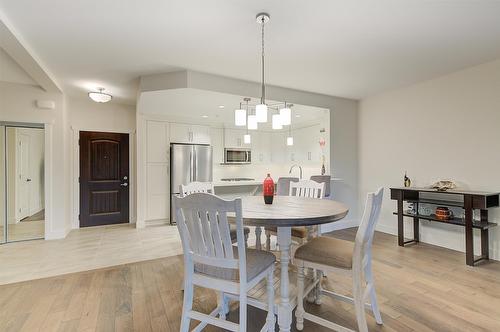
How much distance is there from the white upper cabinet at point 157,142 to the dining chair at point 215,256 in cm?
378

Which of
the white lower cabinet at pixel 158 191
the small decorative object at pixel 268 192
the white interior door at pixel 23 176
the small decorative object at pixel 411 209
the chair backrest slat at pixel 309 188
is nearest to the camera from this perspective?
the small decorative object at pixel 268 192

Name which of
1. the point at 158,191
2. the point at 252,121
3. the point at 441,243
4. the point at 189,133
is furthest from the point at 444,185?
the point at 158,191

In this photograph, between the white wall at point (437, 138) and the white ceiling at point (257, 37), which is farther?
the white wall at point (437, 138)

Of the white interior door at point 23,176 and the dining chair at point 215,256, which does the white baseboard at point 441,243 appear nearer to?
the dining chair at point 215,256

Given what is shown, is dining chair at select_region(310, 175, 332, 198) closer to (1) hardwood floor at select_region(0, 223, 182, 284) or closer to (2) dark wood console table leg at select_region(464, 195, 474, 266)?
(2) dark wood console table leg at select_region(464, 195, 474, 266)

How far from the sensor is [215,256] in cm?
151

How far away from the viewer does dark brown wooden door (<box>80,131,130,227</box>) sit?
198 inches

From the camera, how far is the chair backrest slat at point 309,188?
2870 millimetres

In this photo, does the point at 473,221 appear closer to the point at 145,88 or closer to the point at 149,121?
the point at 145,88

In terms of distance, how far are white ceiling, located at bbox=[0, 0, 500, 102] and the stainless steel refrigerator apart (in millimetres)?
1758

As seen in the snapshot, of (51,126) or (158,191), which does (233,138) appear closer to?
(158,191)

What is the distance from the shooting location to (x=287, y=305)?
1.75 metres

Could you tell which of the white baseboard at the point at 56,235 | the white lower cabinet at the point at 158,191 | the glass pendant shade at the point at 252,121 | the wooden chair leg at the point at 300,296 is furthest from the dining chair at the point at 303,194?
the white baseboard at the point at 56,235

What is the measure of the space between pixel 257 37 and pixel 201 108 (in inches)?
86.7
